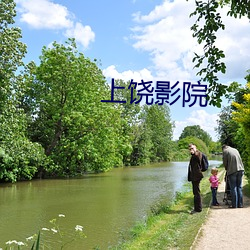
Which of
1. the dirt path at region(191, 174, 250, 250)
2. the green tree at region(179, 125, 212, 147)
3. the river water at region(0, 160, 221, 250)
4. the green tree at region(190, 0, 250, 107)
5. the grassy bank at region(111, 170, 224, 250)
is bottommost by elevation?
the river water at region(0, 160, 221, 250)

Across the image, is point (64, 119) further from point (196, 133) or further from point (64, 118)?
point (196, 133)

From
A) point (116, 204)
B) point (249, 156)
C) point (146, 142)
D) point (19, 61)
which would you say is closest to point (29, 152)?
point (19, 61)

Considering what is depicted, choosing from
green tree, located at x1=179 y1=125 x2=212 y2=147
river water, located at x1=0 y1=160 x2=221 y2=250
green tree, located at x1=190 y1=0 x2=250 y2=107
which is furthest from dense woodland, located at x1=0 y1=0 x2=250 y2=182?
green tree, located at x1=179 y1=125 x2=212 y2=147

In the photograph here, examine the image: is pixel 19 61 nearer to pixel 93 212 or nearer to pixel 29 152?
pixel 29 152

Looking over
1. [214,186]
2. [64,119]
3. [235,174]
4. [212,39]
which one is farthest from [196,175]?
[64,119]

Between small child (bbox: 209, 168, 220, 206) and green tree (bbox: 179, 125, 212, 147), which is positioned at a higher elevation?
green tree (bbox: 179, 125, 212, 147)

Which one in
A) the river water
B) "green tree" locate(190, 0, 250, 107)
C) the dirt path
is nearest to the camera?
"green tree" locate(190, 0, 250, 107)

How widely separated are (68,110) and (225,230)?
20.4 m

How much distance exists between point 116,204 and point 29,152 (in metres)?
10.6

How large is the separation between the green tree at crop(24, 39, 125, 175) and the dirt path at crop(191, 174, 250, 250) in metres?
17.9

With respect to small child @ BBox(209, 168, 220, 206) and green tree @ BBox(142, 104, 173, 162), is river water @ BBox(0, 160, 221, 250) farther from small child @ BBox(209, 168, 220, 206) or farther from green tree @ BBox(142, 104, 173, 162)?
green tree @ BBox(142, 104, 173, 162)

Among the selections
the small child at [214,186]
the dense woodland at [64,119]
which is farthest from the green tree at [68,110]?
the small child at [214,186]

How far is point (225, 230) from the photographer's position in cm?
759

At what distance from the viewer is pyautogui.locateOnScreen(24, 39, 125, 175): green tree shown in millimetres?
26938
